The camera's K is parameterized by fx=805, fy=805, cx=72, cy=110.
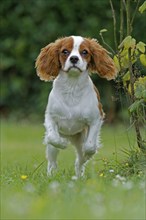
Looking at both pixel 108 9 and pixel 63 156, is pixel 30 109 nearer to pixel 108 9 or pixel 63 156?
pixel 108 9

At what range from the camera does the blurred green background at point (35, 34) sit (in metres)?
15.6

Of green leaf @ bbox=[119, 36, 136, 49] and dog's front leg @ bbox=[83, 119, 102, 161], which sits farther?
dog's front leg @ bbox=[83, 119, 102, 161]

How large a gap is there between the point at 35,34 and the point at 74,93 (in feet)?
27.2

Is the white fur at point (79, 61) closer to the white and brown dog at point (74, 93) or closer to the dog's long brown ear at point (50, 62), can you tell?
the white and brown dog at point (74, 93)

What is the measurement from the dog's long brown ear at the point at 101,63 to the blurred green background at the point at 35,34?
7.44 meters

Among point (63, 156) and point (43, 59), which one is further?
point (63, 156)

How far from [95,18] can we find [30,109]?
2.33 meters

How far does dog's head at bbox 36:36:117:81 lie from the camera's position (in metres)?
7.37

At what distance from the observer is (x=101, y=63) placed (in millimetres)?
7734

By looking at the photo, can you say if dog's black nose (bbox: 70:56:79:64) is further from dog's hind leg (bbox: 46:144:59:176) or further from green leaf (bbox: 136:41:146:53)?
dog's hind leg (bbox: 46:144:59:176)

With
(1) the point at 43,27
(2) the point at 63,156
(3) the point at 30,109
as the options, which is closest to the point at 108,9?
(1) the point at 43,27

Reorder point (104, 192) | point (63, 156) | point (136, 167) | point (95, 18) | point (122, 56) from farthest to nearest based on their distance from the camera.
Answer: point (95, 18) < point (63, 156) < point (122, 56) < point (136, 167) < point (104, 192)

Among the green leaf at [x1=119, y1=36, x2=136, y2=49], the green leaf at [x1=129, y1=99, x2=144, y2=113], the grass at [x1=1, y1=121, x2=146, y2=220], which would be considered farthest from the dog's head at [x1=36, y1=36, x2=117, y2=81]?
the grass at [x1=1, y1=121, x2=146, y2=220]

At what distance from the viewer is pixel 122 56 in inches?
300
